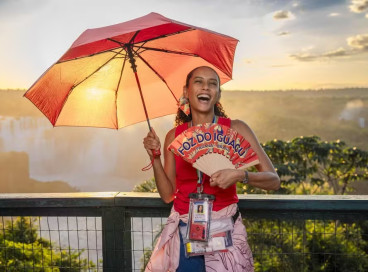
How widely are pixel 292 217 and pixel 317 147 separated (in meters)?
9.31

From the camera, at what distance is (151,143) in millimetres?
2391

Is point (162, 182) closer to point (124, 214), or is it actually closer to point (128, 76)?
point (124, 214)

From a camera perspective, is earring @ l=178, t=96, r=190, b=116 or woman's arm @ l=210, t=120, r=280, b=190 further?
earring @ l=178, t=96, r=190, b=116

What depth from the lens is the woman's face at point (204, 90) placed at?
2.32 metres

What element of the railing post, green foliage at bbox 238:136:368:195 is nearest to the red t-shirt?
the railing post

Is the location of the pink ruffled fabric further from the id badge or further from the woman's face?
the woman's face

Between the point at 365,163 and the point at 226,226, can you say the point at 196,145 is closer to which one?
the point at 226,226

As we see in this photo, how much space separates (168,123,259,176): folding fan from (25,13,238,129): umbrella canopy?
0.54m

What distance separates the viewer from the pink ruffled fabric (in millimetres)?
2191

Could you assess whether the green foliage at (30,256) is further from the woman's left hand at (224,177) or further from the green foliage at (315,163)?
the green foliage at (315,163)

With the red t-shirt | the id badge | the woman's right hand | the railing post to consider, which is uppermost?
the woman's right hand

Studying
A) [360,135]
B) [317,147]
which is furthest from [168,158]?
[360,135]

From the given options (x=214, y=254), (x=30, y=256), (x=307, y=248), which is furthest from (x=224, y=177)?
(x=307, y=248)

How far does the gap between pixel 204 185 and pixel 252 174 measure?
268mm
